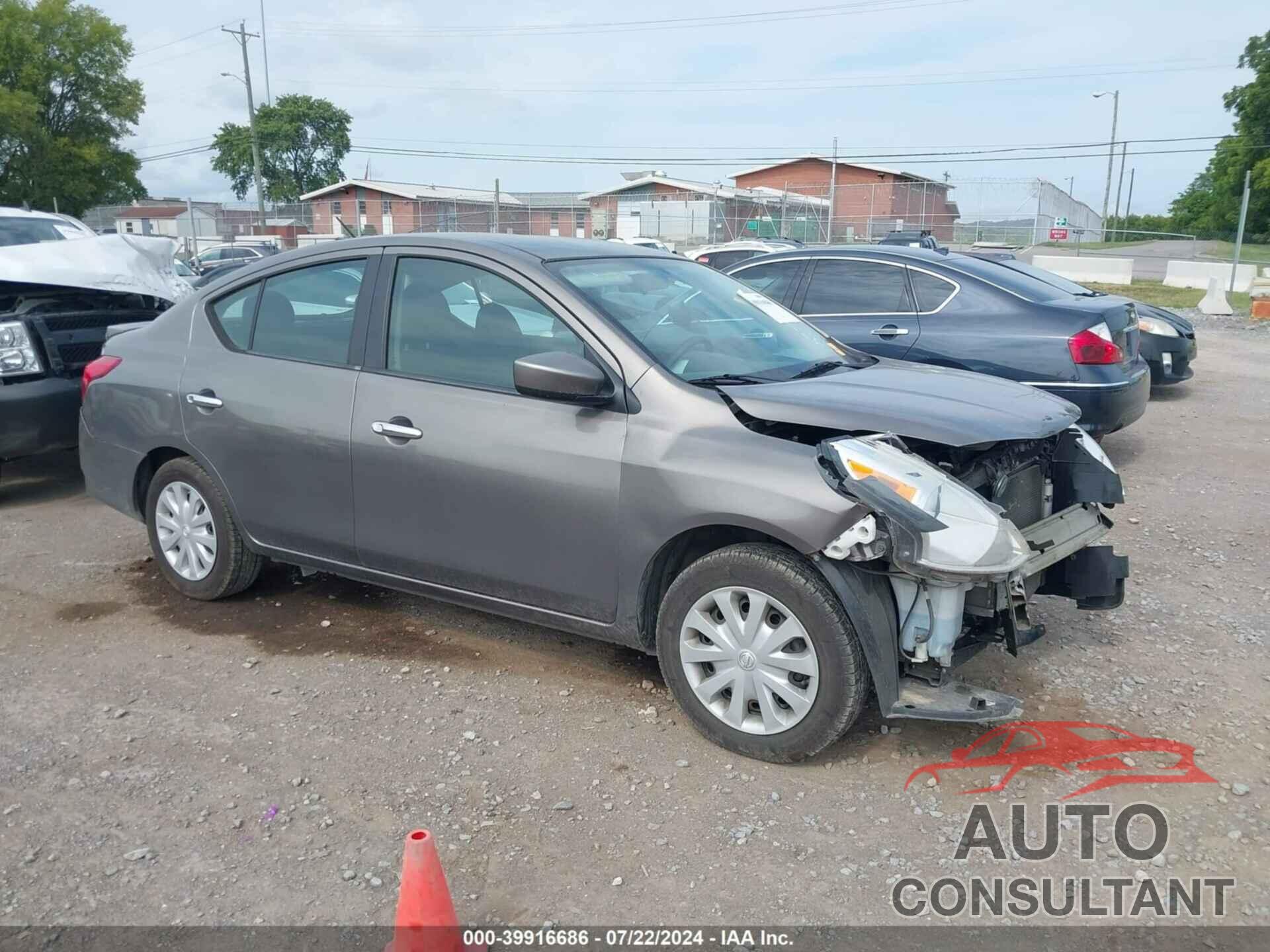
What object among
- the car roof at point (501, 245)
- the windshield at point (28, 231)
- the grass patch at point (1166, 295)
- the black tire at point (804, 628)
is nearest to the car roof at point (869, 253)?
the car roof at point (501, 245)

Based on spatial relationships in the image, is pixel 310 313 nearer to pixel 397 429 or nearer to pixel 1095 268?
pixel 397 429

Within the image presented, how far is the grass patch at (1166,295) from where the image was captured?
74.0ft

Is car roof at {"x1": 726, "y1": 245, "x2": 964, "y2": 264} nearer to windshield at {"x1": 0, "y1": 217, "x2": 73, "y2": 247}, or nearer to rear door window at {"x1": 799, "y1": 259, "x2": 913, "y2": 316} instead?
rear door window at {"x1": 799, "y1": 259, "x2": 913, "y2": 316}

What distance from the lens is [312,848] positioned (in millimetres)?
3100

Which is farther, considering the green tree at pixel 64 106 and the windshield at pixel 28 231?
the green tree at pixel 64 106

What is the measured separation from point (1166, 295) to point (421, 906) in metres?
27.2

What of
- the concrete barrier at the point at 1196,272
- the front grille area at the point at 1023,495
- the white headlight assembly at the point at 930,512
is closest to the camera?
the white headlight assembly at the point at 930,512

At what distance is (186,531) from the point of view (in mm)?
4973

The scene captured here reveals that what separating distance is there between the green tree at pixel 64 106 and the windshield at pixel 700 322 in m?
48.9

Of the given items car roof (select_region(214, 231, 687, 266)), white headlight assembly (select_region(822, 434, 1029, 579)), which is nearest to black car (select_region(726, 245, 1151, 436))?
car roof (select_region(214, 231, 687, 266))

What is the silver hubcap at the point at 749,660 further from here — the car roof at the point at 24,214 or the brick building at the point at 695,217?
the brick building at the point at 695,217

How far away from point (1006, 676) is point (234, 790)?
296 cm

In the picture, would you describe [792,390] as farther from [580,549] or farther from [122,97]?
[122,97]

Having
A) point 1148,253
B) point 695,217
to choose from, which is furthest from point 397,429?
point 1148,253
